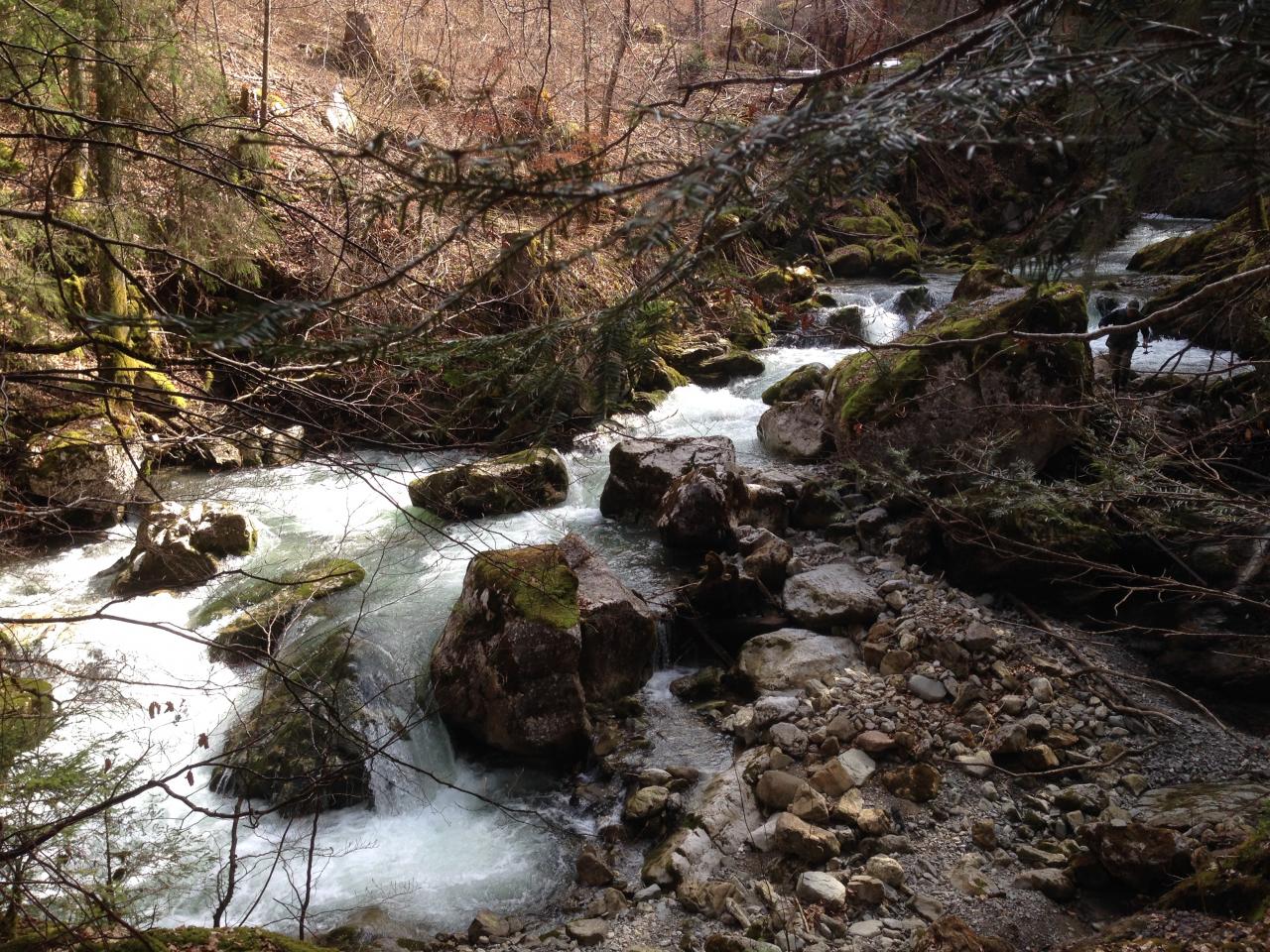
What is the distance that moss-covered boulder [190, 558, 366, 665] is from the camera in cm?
618

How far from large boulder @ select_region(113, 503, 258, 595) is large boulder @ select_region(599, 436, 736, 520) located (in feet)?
12.5

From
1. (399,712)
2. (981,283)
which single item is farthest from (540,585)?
(981,283)

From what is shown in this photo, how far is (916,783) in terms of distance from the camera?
4.62 m

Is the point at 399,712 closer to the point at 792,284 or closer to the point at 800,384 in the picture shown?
the point at 800,384

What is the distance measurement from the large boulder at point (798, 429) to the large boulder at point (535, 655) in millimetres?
4031

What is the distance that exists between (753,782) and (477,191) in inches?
169

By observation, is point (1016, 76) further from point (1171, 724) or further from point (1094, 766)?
point (1171, 724)

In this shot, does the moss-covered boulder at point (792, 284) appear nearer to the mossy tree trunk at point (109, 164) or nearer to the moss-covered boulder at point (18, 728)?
the mossy tree trunk at point (109, 164)

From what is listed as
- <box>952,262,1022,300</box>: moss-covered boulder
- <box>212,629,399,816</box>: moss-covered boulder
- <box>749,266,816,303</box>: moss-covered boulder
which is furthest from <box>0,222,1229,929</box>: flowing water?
<box>749,266,816,303</box>: moss-covered boulder

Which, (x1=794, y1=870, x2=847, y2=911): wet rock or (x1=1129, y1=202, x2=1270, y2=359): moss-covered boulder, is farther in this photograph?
(x1=1129, y1=202, x2=1270, y2=359): moss-covered boulder

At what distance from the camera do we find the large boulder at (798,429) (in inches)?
374

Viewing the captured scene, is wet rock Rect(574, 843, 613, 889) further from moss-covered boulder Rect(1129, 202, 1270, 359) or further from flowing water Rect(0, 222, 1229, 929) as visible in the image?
moss-covered boulder Rect(1129, 202, 1270, 359)

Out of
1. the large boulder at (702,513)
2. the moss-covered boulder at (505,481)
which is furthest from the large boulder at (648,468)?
the moss-covered boulder at (505,481)

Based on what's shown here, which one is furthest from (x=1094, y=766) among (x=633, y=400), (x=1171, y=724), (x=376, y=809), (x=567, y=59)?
(x=567, y=59)
